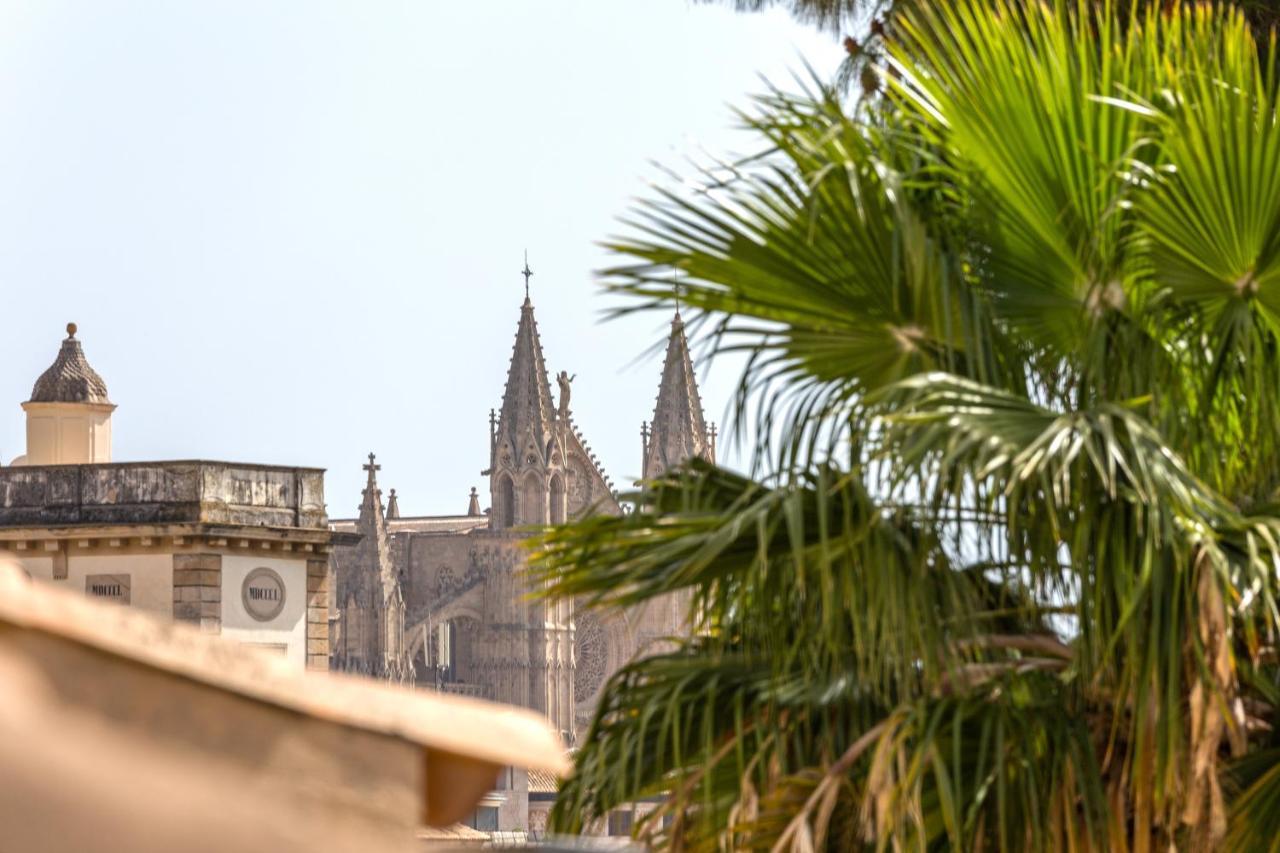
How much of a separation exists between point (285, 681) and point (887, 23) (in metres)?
11.0

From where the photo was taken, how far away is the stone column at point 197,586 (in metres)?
34.1

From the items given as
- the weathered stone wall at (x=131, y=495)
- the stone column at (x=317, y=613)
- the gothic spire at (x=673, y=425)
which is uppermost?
the gothic spire at (x=673, y=425)

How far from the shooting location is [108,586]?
3459 centimetres

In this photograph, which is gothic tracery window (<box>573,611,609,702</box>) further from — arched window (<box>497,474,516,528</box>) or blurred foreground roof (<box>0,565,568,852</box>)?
blurred foreground roof (<box>0,565,568,852</box>)

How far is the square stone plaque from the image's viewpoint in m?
34.5

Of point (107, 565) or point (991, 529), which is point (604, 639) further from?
point (991, 529)

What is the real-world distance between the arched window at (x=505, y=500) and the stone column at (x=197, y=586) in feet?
157

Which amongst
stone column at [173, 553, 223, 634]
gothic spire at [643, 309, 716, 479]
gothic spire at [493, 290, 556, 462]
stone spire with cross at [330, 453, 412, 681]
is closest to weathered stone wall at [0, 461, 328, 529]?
stone column at [173, 553, 223, 634]

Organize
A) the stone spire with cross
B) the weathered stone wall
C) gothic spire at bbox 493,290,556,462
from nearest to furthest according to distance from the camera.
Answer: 1. the weathered stone wall
2. the stone spire with cross
3. gothic spire at bbox 493,290,556,462

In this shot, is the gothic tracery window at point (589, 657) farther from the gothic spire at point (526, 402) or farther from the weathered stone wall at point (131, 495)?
the weathered stone wall at point (131, 495)

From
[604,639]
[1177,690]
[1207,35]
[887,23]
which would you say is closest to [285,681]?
[1177,690]

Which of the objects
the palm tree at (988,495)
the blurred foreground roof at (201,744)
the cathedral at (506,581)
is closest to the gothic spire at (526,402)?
the cathedral at (506,581)

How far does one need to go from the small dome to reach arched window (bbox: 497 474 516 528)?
44.0 metres

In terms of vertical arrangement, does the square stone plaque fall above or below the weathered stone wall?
below
